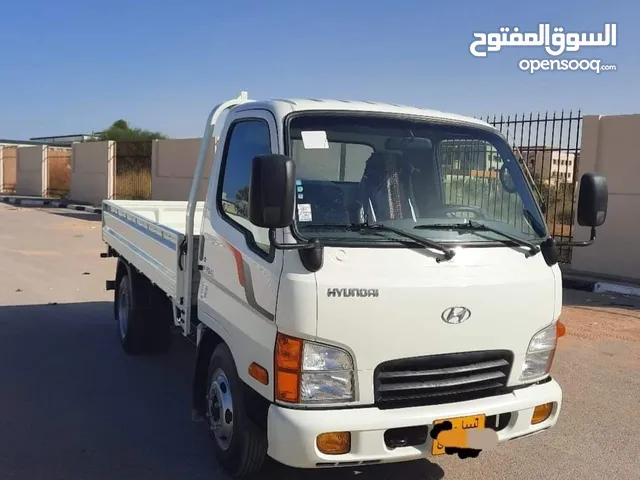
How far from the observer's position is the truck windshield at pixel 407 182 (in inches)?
137

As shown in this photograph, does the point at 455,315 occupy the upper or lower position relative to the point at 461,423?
upper

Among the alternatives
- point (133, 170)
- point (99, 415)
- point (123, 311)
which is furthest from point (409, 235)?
point (133, 170)

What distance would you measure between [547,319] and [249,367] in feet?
5.42

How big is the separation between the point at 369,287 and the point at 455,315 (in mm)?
496

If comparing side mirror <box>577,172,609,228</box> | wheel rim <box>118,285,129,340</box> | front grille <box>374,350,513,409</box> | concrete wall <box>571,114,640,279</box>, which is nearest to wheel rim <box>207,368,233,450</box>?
front grille <box>374,350,513,409</box>

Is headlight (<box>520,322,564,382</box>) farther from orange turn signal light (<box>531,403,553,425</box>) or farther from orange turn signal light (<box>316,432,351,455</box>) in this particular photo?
orange turn signal light (<box>316,432,351,455</box>)

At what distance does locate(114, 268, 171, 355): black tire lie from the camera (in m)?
6.14

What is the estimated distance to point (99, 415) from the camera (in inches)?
191

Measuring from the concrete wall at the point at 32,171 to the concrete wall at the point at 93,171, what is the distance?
350 centimetres

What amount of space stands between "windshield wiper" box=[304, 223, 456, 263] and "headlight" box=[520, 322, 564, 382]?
759 mm


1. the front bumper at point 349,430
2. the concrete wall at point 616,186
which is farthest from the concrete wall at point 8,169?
the front bumper at point 349,430

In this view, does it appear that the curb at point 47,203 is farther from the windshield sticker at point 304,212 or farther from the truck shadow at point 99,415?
the windshield sticker at point 304,212

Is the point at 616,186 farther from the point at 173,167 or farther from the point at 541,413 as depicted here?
the point at 173,167

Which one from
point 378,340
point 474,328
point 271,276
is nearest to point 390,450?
point 378,340
